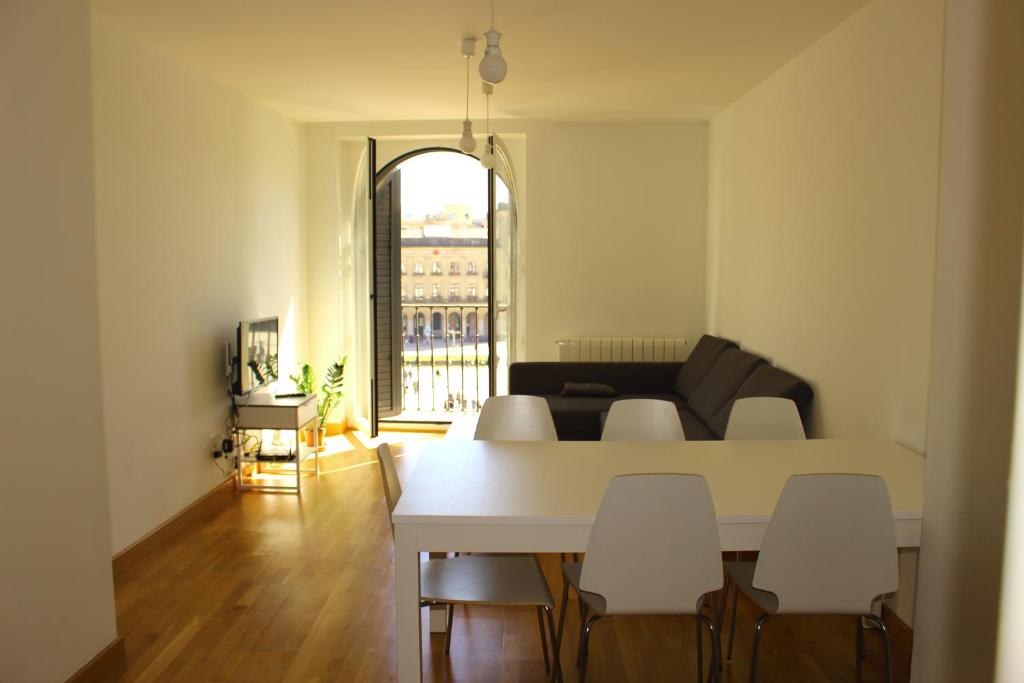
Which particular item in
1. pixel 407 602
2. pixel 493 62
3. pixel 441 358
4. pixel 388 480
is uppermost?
pixel 493 62

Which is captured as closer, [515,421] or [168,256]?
[515,421]

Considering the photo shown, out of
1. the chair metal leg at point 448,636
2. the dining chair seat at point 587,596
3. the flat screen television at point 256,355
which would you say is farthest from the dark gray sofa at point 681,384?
the chair metal leg at point 448,636

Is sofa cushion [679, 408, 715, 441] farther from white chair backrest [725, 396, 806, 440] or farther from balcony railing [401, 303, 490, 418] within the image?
balcony railing [401, 303, 490, 418]

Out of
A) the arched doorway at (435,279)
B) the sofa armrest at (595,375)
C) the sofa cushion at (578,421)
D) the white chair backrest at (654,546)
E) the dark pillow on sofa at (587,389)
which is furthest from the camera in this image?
the arched doorway at (435,279)

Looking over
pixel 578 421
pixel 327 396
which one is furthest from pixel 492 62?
pixel 327 396

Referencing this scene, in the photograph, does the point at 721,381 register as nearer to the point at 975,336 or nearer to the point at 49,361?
the point at 975,336

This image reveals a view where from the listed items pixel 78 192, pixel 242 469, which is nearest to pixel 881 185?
pixel 78 192

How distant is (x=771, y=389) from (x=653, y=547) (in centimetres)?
227

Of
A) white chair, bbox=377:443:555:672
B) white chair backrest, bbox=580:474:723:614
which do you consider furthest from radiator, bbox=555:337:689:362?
white chair backrest, bbox=580:474:723:614

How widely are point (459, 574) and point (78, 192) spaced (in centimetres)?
183

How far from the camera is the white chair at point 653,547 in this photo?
225 cm

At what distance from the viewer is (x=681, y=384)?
237 inches

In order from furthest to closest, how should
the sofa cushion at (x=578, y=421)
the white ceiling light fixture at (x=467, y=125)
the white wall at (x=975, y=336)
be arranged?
the sofa cushion at (x=578, y=421)
the white ceiling light fixture at (x=467, y=125)
the white wall at (x=975, y=336)

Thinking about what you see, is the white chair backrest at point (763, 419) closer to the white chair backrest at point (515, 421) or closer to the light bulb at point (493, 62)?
the white chair backrest at point (515, 421)
